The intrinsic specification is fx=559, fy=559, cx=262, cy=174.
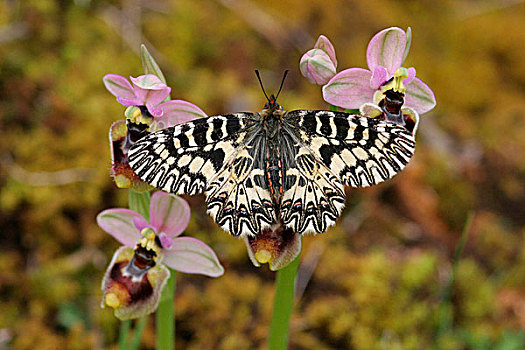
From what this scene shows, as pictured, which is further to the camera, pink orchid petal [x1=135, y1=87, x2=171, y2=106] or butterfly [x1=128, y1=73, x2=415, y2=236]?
pink orchid petal [x1=135, y1=87, x2=171, y2=106]

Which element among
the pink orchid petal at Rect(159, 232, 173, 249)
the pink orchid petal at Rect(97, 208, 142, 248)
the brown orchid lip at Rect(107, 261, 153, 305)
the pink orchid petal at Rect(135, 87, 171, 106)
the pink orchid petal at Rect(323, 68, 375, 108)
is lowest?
the brown orchid lip at Rect(107, 261, 153, 305)

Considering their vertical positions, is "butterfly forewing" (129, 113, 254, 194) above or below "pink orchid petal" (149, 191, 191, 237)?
above

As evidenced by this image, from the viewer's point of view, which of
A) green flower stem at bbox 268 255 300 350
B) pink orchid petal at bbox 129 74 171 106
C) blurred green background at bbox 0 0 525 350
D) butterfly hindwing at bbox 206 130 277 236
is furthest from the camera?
blurred green background at bbox 0 0 525 350

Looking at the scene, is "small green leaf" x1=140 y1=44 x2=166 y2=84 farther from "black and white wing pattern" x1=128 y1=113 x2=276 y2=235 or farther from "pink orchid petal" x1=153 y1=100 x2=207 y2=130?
"black and white wing pattern" x1=128 y1=113 x2=276 y2=235

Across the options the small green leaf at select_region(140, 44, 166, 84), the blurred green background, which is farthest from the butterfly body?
the blurred green background

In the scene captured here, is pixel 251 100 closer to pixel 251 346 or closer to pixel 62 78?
pixel 62 78

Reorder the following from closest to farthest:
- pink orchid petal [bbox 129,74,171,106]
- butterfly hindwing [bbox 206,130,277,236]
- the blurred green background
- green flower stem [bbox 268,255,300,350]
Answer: butterfly hindwing [bbox 206,130,277,236] → pink orchid petal [bbox 129,74,171,106] → green flower stem [bbox 268,255,300,350] → the blurred green background

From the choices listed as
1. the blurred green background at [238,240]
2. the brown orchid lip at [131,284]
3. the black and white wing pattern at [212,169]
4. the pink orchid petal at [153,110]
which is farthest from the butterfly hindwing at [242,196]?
the blurred green background at [238,240]
